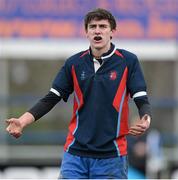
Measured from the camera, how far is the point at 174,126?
63.6ft

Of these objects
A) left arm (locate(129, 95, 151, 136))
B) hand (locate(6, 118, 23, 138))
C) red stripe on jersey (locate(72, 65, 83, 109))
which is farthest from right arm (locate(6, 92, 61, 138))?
left arm (locate(129, 95, 151, 136))

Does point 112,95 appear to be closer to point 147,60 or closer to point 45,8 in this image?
point 45,8

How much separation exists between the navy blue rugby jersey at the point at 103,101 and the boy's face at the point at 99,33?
0.11 m

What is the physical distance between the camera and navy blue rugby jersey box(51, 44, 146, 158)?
6.76 meters

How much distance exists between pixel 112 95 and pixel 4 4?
11106mm

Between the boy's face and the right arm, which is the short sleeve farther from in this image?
the right arm

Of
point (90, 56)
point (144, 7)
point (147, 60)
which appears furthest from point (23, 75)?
point (90, 56)

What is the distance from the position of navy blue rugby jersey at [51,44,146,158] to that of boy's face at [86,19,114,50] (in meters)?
0.11

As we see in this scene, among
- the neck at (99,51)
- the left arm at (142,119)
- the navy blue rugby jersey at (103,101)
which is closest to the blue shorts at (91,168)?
the navy blue rugby jersey at (103,101)

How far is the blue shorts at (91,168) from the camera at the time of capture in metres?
6.78

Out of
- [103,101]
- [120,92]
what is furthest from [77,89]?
[120,92]

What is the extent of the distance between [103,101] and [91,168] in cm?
53

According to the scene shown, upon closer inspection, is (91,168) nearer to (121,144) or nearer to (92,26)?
(121,144)

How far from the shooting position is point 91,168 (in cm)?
680
